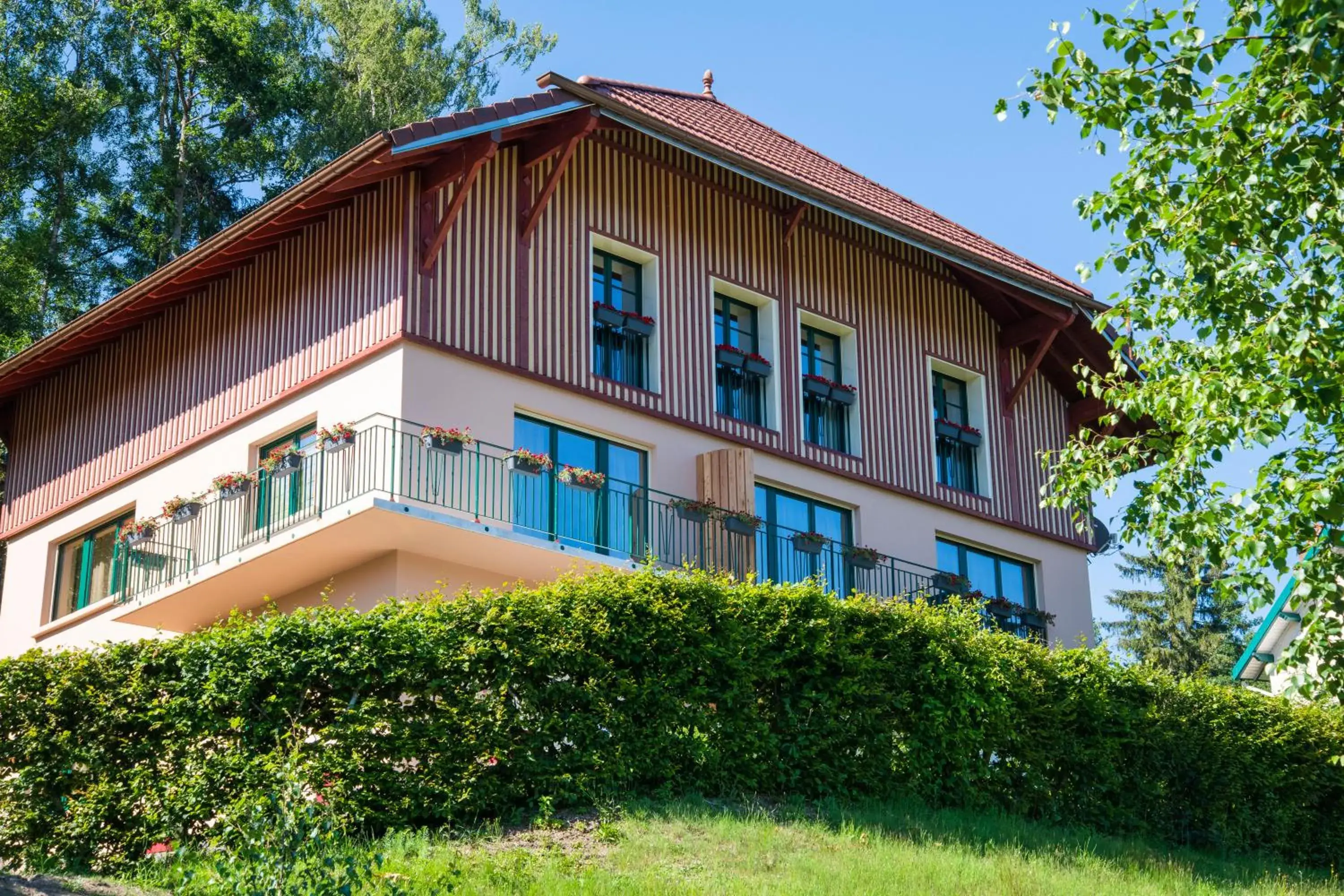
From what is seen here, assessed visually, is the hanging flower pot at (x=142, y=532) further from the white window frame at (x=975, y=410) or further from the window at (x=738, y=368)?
the white window frame at (x=975, y=410)

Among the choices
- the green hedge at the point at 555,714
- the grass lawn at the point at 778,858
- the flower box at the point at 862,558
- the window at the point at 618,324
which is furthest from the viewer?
the flower box at the point at 862,558

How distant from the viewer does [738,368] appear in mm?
25203

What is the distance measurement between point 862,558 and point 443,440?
7.16 metres

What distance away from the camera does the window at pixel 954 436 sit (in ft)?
91.1

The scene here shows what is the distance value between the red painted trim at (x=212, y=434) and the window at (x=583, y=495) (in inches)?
81.5

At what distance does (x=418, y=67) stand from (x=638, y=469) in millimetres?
18971

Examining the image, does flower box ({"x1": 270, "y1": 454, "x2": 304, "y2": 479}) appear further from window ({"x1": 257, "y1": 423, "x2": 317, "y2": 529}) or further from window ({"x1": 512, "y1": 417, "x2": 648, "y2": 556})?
window ({"x1": 512, "y1": 417, "x2": 648, "y2": 556})

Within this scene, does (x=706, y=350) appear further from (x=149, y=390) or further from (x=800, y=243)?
(x=149, y=390)

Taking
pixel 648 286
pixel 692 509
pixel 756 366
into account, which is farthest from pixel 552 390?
pixel 756 366

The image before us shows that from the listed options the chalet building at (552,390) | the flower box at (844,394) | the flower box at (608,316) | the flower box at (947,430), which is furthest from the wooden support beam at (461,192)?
the flower box at (947,430)

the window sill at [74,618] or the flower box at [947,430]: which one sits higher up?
the flower box at [947,430]

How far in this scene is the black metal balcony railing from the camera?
27688 millimetres

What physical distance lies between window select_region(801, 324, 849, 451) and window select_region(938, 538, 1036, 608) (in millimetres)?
2529

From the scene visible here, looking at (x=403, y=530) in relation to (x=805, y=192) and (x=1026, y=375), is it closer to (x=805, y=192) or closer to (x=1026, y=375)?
(x=805, y=192)
